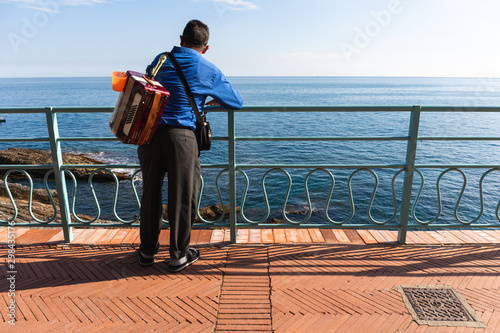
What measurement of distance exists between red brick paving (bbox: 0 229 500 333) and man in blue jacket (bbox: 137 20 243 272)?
0.45 meters

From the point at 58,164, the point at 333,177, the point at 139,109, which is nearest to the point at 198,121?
the point at 139,109

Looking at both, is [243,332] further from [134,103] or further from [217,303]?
[134,103]

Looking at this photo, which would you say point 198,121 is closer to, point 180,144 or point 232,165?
point 180,144

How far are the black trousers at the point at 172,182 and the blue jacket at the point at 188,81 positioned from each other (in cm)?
11

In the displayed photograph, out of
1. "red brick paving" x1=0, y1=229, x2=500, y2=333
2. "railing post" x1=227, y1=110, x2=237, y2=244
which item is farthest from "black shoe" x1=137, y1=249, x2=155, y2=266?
"railing post" x1=227, y1=110, x2=237, y2=244

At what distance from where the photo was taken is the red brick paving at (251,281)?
2512 mm

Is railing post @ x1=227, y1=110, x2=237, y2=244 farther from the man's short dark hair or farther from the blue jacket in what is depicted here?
the man's short dark hair

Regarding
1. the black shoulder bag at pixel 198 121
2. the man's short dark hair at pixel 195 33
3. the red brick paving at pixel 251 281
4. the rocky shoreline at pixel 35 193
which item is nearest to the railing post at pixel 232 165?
the red brick paving at pixel 251 281

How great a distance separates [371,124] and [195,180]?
40395mm

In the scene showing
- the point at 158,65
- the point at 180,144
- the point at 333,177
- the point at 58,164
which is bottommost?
the point at 333,177

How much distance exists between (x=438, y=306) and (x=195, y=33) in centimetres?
285

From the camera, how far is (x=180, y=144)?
284 centimetres

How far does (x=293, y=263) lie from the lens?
3344 mm

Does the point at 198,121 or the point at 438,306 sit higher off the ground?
the point at 198,121
